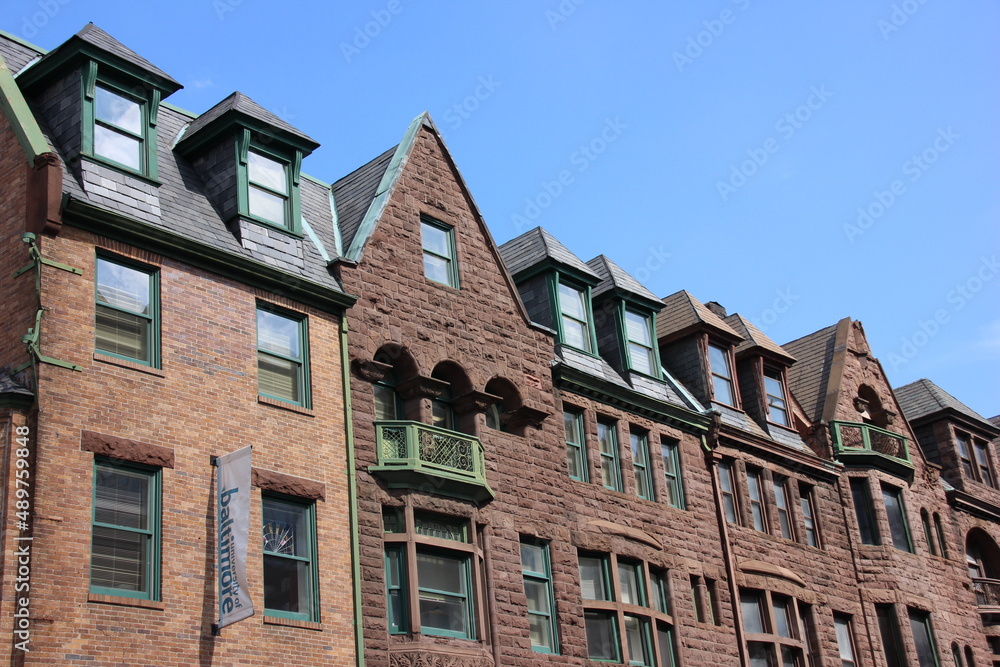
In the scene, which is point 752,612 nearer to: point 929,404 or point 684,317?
point 684,317

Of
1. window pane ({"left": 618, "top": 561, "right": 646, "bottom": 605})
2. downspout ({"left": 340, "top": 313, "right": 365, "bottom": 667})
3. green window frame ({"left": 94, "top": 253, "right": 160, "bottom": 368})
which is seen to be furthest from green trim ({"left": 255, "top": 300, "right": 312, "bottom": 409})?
window pane ({"left": 618, "top": 561, "right": 646, "bottom": 605})

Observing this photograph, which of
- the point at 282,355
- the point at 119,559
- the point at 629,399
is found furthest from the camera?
the point at 629,399

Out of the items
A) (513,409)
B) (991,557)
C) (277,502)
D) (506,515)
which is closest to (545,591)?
(506,515)

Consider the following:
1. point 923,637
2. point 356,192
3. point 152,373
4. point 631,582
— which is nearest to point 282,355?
point 152,373

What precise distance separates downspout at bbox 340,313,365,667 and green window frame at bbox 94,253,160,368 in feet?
13.3

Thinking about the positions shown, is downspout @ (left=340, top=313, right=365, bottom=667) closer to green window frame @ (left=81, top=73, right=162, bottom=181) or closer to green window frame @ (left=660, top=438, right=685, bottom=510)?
green window frame @ (left=81, top=73, right=162, bottom=181)

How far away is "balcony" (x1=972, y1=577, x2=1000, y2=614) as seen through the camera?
40.7 m

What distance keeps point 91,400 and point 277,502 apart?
3.87m

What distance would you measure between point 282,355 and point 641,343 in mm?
12772

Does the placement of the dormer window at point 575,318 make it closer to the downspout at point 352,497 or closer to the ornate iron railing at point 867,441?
the downspout at point 352,497

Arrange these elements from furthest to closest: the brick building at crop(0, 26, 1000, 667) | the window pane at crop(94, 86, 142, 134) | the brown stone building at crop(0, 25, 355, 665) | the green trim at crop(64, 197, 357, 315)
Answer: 1. the window pane at crop(94, 86, 142, 134)
2. the green trim at crop(64, 197, 357, 315)
3. the brick building at crop(0, 26, 1000, 667)
4. the brown stone building at crop(0, 25, 355, 665)

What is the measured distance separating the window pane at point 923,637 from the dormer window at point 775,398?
664 cm

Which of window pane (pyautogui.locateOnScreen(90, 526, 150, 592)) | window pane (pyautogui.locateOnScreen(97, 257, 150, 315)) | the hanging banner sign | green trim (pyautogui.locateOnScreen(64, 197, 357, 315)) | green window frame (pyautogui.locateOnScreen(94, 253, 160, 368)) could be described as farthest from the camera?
window pane (pyautogui.locateOnScreen(97, 257, 150, 315))

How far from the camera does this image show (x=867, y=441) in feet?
125
